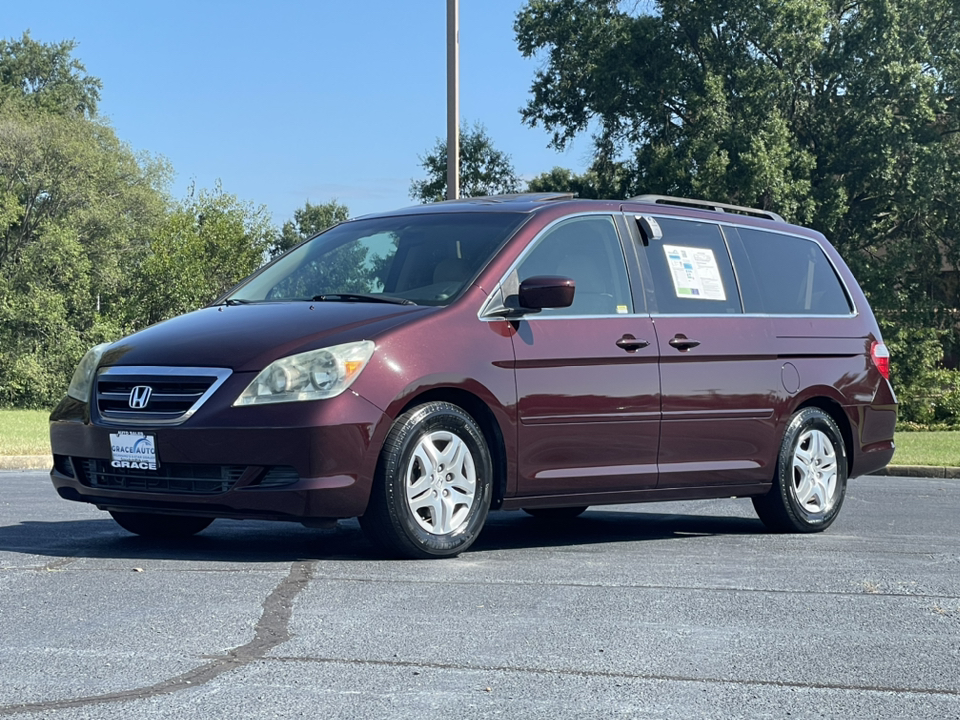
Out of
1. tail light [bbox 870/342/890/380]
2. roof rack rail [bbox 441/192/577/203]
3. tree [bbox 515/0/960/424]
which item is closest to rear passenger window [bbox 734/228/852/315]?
tail light [bbox 870/342/890/380]

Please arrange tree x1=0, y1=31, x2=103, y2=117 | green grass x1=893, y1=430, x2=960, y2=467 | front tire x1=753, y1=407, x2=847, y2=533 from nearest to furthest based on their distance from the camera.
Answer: front tire x1=753, y1=407, x2=847, y2=533 → green grass x1=893, y1=430, x2=960, y2=467 → tree x1=0, y1=31, x2=103, y2=117

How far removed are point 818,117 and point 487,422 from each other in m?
29.4

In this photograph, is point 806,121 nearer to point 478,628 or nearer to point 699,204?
point 699,204

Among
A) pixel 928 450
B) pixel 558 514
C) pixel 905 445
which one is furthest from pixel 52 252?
pixel 558 514

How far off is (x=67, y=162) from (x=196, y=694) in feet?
148

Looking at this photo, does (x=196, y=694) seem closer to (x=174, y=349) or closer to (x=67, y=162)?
(x=174, y=349)

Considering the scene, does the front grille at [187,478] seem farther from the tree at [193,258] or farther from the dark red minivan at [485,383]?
the tree at [193,258]

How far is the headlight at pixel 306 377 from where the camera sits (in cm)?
616

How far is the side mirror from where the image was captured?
22.4 ft

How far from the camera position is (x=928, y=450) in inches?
774

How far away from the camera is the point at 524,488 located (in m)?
6.88

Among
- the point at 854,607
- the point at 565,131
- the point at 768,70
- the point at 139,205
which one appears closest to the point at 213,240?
the point at 139,205

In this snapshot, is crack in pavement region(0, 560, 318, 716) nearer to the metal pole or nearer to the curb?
the metal pole

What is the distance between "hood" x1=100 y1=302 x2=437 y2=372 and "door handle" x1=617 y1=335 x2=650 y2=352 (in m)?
1.18
